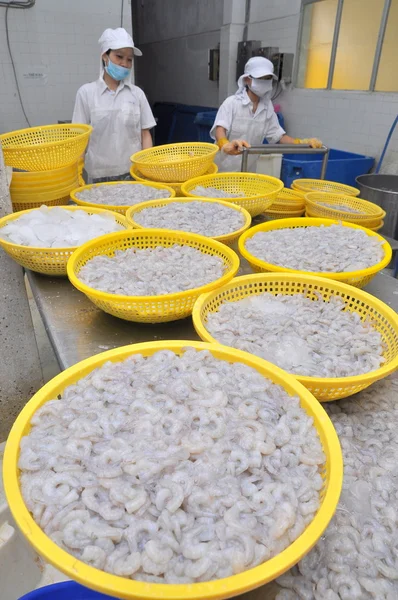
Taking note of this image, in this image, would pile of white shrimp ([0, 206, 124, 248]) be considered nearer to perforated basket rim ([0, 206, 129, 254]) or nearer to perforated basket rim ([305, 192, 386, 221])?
perforated basket rim ([0, 206, 129, 254])

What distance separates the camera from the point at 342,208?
8.79 feet

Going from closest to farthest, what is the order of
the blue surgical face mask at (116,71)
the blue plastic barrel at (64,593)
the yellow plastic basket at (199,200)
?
1. the blue plastic barrel at (64,593)
2. the yellow plastic basket at (199,200)
3. the blue surgical face mask at (116,71)

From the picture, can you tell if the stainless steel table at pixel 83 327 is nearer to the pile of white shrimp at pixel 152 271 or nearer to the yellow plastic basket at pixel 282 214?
the pile of white shrimp at pixel 152 271

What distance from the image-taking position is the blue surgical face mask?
3631mm

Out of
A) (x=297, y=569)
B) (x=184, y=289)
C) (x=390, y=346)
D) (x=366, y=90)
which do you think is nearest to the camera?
(x=297, y=569)

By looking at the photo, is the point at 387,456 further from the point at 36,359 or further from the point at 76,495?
the point at 36,359

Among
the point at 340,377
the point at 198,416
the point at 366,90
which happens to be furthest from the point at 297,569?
the point at 366,90

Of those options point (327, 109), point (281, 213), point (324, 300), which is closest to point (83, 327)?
point (324, 300)

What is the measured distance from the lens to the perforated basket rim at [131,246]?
1449 millimetres

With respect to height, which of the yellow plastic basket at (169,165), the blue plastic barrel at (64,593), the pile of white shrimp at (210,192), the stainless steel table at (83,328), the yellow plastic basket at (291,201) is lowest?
the blue plastic barrel at (64,593)

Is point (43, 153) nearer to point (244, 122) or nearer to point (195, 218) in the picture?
point (195, 218)

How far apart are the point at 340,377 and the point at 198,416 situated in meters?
0.47

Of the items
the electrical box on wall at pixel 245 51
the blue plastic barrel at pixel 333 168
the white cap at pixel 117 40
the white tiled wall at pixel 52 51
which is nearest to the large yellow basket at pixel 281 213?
the blue plastic barrel at pixel 333 168

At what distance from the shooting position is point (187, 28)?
855cm
